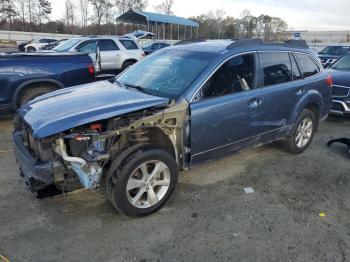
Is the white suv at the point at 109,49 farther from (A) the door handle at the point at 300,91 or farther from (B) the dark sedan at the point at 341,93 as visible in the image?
(A) the door handle at the point at 300,91

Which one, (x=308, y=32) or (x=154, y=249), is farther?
(x=308, y=32)

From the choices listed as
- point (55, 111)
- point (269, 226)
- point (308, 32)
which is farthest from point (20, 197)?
point (308, 32)

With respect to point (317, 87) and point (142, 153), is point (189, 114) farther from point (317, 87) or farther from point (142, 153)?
point (317, 87)

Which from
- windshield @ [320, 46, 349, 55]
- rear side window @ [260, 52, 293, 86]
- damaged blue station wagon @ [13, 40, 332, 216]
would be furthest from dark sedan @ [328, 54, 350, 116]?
windshield @ [320, 46, 349, 55]

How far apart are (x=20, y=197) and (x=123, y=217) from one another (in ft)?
4.39

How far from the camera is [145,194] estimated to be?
3.67 m

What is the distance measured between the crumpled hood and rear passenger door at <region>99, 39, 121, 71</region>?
26.7 ft

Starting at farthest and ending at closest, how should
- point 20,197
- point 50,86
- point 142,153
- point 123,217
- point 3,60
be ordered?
1. point 50,86
2. point 3,60
3. point 20,197
4. point 123,217
5. point 142,153

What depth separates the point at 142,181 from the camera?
3.51 m

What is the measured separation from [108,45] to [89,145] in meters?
9.77

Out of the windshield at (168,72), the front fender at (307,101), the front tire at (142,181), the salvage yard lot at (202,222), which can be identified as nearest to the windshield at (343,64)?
the front fender at (307,101)

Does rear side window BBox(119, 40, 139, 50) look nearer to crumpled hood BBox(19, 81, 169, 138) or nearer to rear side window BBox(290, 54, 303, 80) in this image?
rear side window BBox(290, 54, 303, 80)

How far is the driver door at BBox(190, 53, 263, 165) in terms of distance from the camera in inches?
151

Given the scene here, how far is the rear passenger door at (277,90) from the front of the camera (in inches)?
180
